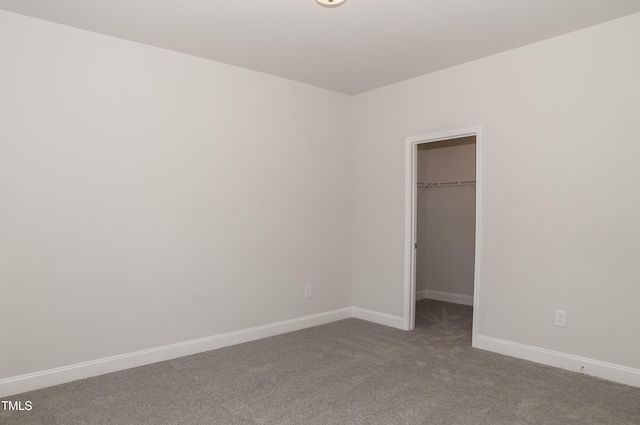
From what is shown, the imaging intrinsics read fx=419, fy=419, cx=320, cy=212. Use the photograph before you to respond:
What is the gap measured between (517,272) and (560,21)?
199 cm

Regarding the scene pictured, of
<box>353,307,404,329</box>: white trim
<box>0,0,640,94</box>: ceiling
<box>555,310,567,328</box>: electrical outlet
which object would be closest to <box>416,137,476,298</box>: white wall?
<box>353,307,404,329</box>: white trim

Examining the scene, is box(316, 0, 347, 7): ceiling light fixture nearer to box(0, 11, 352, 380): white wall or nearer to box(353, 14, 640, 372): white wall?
box(0, 11, 352, 380): white wall

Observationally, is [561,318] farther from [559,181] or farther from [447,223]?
[447,223]

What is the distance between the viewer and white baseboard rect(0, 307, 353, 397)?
9.64ft

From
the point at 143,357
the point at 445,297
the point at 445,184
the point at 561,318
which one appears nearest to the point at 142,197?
the point at 143,357

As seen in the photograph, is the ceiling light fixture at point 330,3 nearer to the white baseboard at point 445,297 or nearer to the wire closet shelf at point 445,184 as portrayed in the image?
the wire closet shelf at point 445,184

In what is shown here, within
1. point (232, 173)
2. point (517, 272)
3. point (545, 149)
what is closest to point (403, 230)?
point (517, 272)

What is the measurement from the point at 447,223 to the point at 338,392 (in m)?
3.57

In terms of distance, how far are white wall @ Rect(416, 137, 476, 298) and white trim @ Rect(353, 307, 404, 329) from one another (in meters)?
1.37

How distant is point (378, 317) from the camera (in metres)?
4.75

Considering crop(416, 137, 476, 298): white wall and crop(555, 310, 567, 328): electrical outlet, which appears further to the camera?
crop(416, 137, 476, 298): white wall

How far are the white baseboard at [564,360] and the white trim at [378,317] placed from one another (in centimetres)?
91

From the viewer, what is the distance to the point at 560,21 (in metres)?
3.06

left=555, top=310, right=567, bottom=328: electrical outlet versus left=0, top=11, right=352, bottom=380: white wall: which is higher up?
left=0, top=11, right=352, bottom=380: white wall
